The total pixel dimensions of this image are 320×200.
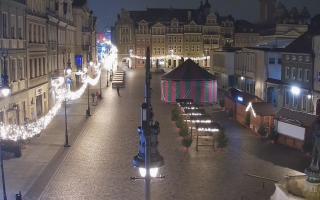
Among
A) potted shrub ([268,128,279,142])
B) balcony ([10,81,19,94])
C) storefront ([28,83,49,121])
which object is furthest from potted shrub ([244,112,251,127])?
balcony ([10,81,19,94])

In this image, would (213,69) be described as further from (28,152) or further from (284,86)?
(28,152)

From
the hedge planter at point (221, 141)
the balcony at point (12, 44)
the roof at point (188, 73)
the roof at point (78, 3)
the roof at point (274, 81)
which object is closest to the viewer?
the roof at point (188, 73)

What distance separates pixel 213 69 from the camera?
7094 centimetres

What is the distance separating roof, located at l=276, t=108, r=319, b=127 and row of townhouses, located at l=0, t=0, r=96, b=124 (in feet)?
56.2

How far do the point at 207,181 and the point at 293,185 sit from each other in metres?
7.59

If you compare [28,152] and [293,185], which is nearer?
[293,185]

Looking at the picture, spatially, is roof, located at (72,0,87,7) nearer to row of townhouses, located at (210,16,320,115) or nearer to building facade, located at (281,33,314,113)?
row of townhouses, located at (210,16,320,115)

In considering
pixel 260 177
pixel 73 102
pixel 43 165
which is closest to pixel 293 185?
pixel 260 177

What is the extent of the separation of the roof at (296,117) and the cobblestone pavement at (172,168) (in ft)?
6.30

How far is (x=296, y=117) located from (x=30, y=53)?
20.0m

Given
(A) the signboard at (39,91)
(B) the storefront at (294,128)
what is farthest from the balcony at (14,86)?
(B) the storefront at (294,128)

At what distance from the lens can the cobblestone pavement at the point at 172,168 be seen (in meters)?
19.9

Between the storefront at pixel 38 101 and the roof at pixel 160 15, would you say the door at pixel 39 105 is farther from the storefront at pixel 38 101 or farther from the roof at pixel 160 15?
the roof at pixel 160 15

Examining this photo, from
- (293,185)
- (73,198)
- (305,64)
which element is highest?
(305,64)
